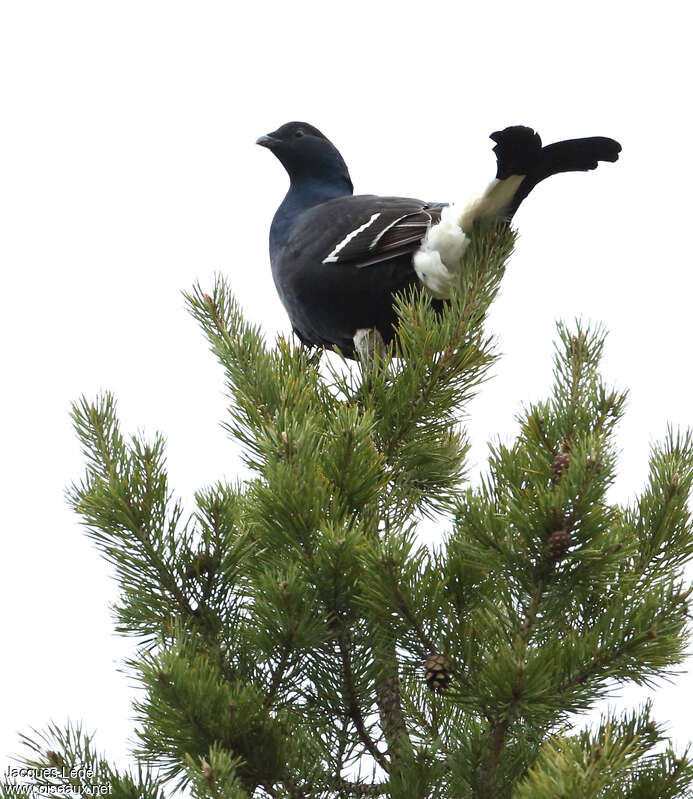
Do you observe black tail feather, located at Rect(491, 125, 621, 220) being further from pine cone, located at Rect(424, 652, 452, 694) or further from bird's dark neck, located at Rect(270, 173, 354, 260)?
pine cone, located at Rect(424, 652, 452, 694)

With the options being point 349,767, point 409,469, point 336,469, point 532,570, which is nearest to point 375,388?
point 409,469

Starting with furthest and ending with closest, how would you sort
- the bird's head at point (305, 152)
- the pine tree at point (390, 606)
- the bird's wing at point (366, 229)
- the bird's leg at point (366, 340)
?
the bird's head at point (305, 152) → the bird's leg at point (366, 340) → the bird's wing at point (366, 229) → the pine tree at point (390, 606)

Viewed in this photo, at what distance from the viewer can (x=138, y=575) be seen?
280 centimetres

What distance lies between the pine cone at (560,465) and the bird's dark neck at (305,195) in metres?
2.69

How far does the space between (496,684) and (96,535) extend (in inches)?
45.7

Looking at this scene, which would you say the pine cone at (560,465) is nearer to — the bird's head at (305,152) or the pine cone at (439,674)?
the pine cone at (439,674)

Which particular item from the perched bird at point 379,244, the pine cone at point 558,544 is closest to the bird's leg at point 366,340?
the perched bird at point 379,244

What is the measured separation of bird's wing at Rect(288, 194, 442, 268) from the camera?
413 centimetres

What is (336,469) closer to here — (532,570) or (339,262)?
(532,570)

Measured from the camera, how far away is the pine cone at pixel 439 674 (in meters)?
2.44

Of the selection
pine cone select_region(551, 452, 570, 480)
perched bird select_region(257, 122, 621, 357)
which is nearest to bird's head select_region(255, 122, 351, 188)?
perched bird select_region(257, 122, 621, 357)

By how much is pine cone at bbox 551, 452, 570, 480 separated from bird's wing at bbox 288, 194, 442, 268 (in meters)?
1.71

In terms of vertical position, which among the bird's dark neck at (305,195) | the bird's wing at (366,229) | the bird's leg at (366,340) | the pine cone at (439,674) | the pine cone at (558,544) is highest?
the bird's dark neck at (305,195)

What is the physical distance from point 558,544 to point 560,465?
0.21m
